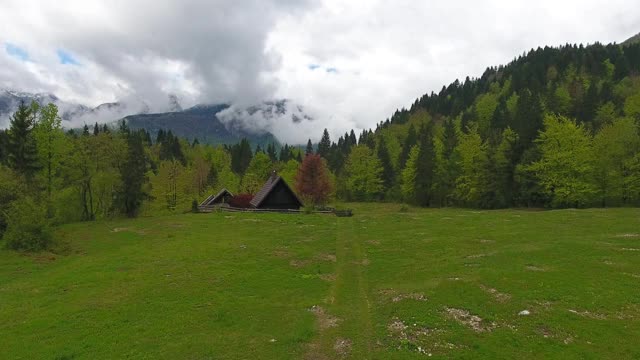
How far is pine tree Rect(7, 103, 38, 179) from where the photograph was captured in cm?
6050

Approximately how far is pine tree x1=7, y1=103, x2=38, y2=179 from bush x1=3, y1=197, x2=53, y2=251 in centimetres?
2340

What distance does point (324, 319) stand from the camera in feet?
68.9

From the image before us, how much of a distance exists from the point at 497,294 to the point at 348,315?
8996mm

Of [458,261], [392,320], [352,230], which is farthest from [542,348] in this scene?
[352,230]

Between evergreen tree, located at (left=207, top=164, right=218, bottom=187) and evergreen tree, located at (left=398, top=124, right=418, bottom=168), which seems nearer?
evergreen tree, located at (left=398, top=124, right=418, bottom=168)

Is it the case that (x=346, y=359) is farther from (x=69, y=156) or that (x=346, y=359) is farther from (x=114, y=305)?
(x=69, y=156)

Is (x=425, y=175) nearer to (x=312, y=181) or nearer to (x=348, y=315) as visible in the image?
(x=312, y=181)

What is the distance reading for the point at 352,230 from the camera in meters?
50.0

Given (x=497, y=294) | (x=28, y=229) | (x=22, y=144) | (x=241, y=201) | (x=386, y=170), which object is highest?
(x=22, y=144)

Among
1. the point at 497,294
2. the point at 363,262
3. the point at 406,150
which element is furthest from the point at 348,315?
the point at 406,150

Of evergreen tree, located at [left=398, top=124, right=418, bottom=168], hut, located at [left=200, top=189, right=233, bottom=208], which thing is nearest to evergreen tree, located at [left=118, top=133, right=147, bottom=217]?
hut, located at [left=200, top=189, right=233, bottom=208]

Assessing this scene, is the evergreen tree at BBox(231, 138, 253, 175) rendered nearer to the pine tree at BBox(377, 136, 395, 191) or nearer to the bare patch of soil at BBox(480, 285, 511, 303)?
the pine tree at BBox(377, 136, 395, 191)

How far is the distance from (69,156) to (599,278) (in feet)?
231

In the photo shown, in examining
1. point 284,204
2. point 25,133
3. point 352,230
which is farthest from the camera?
point 284,204
